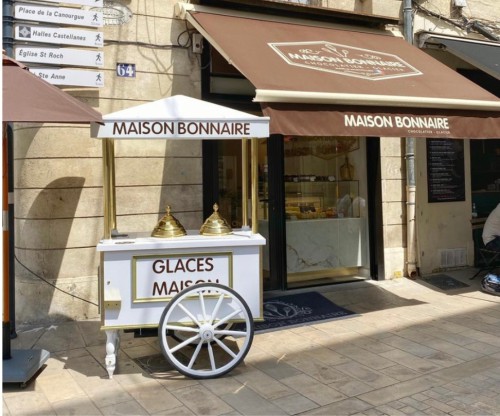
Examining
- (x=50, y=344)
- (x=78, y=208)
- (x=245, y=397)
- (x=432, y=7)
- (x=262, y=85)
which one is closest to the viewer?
(x=245, y=397)

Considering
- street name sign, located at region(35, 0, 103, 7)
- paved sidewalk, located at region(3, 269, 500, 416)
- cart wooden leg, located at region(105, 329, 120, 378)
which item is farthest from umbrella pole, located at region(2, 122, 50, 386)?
street name sign, located at region(35, 0, 103, 7)

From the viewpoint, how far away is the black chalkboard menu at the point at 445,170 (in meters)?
7.88

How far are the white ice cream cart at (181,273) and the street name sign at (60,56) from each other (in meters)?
1.82

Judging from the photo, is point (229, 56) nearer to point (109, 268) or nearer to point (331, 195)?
point (109, 268)

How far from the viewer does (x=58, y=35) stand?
18.1ft

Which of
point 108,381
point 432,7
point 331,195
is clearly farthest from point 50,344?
point 432,7

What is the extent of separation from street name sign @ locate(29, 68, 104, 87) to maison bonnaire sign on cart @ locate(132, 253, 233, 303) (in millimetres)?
2517

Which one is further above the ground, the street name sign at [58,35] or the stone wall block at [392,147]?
the street name sign at [58,35]

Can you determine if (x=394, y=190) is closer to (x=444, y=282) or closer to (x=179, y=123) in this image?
(x=444, y=282)

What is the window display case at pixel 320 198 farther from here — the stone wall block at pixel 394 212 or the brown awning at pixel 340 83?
the brown awning at pixel 340 83

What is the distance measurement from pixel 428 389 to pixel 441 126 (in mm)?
2637

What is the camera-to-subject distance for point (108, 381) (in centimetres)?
406

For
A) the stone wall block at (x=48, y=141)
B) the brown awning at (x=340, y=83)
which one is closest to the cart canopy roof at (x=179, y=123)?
the brown awning at (x=340, y=83)

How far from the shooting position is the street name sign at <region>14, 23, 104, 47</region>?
17.6ft
